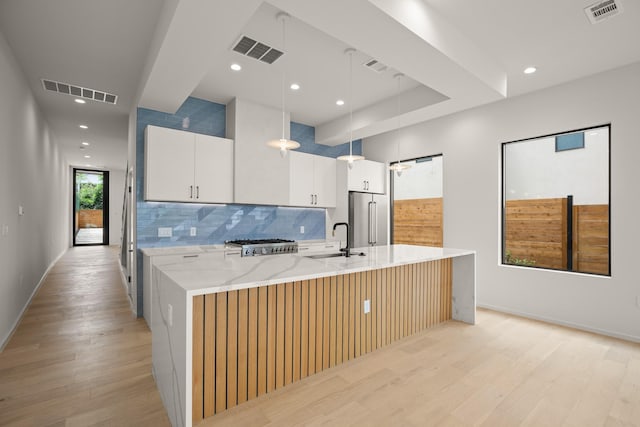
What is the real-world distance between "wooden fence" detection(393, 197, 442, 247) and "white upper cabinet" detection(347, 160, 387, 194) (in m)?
0.51

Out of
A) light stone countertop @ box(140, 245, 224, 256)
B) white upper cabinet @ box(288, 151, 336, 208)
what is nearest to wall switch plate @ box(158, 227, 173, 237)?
light stone countertop @ box(140, 245, 224, 256)

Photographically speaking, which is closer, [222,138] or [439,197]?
[222,138]

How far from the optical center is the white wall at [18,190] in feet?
9.76

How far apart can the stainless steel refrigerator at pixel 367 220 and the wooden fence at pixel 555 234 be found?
6.40 ft

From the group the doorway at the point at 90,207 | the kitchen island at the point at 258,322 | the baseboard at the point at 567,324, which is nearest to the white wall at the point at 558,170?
the baseboard at the point at 567,324

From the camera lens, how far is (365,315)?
2762mm

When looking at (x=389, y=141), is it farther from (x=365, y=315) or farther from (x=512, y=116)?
(x=365, y=315)

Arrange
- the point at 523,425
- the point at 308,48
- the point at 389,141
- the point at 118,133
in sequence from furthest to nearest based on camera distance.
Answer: the point at 118,133 → the point at 389,141 → the point at 308,48 → the point at 523,425

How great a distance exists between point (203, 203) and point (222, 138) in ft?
3.10

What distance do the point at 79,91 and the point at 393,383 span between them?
5093 millimetres

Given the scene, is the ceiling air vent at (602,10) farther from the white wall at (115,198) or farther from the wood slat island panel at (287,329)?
the white wall at (115,198)

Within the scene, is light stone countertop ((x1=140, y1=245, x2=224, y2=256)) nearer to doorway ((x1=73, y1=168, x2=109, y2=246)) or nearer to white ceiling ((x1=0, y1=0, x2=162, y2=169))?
white ceiling ((x1=0, y1=0, x2=162, y2=169))

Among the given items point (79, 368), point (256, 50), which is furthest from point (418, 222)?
point (79, 368)

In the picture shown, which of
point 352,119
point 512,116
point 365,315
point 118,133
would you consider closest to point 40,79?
point 118,133
